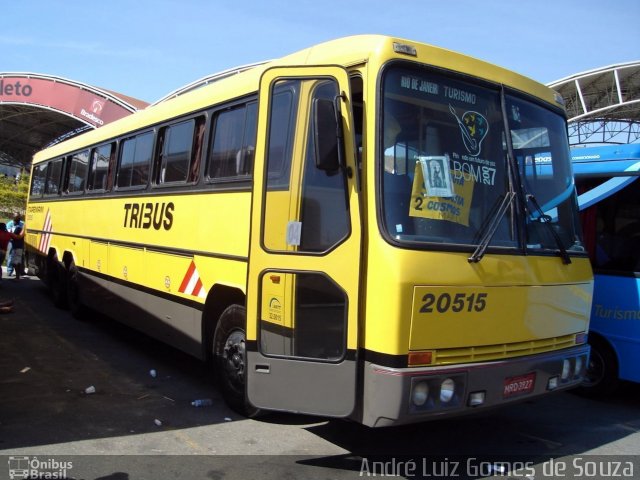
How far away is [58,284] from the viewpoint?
10.9 metres

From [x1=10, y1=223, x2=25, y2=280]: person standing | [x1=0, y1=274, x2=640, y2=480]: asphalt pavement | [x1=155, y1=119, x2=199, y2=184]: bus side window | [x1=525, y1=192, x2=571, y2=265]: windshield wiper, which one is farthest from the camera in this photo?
[x1=10, y1=223, x2=25, y2=280]: person standing

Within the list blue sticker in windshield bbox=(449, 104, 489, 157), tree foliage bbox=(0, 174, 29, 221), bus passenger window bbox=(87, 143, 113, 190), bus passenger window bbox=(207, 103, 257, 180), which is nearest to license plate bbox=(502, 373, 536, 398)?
blue sticker in windshield bbox=(449, 104, 489, 157)

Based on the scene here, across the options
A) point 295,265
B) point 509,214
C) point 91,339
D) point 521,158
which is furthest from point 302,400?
point 91,339

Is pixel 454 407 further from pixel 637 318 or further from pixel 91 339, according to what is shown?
pixel 91 339

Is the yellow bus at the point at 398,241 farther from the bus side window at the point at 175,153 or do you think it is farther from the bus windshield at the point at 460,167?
the bus side window at the point at 175,153

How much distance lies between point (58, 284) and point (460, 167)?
9.19 metres

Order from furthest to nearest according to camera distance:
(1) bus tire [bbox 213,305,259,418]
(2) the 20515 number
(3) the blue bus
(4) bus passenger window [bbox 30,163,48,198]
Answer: (4) bus passenger window [bbox 30,163,48,198] < (3) the blue bus < (1) bus tire [bbox 213,305,259,418] < (2) the 20515 number

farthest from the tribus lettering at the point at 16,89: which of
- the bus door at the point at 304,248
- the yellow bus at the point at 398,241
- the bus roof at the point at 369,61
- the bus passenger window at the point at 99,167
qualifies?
the bus door at the point at 304,248

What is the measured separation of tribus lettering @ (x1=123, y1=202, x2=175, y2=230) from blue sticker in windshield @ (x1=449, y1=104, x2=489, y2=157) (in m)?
3.51

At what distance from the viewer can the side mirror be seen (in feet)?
13.0

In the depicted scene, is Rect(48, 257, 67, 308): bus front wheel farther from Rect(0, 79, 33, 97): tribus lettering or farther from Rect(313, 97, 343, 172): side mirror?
Rect(0, 79, 33, 97): tribus lettering

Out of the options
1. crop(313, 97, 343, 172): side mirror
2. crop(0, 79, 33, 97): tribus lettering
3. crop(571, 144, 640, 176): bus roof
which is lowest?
crop(313, 97, 343, 172): side mirror

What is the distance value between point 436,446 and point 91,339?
5741 millimetres

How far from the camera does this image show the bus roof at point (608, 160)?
21.1ft
